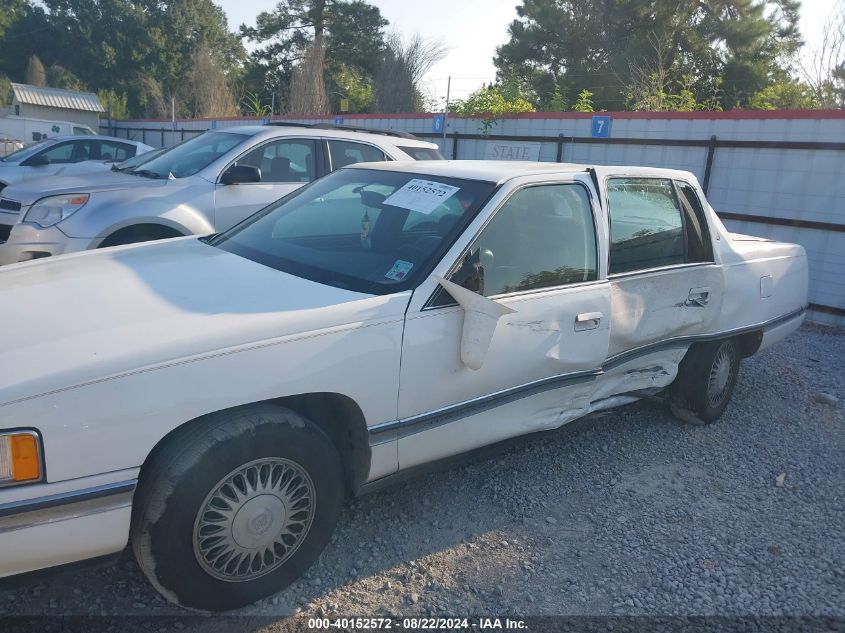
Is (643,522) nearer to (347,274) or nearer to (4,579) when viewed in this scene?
(347,274)

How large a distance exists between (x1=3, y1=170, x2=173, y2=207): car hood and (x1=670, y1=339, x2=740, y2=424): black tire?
14.1 ft

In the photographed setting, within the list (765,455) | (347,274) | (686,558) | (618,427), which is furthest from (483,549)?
(765,455)

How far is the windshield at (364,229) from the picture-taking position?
10.1 feet

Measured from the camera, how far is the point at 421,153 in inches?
281

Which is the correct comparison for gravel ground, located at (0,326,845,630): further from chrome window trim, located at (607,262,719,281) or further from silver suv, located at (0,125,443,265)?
silver suv, located at (0,125,443,265)

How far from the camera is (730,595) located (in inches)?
116

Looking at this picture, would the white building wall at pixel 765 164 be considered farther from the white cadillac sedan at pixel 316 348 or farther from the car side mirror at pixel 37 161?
the car side mirror at pixel 37 161

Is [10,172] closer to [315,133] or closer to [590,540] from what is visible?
[315,133]

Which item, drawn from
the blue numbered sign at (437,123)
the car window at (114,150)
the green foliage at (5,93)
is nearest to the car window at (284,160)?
the blue numbered sign at (437,123)

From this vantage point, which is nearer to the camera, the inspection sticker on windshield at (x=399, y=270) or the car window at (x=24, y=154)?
the inspection sticker on windshield at (x=399, y=270)

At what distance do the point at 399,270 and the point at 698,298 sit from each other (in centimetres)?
211

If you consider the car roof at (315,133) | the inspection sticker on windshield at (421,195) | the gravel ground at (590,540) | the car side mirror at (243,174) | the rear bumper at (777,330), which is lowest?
the gravel ground at (590,540)

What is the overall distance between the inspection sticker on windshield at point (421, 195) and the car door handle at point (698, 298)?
1.68 metres

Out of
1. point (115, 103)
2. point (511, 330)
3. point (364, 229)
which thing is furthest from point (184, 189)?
point (115, 103)
